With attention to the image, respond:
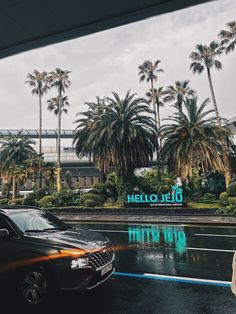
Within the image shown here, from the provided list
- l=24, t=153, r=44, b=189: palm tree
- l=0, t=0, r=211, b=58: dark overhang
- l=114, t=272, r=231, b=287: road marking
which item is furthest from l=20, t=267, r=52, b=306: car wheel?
l=24, t=153, r=44, b=189: palm tree

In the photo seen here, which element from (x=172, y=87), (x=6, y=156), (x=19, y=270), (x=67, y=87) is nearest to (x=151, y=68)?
(x=172, y=87)

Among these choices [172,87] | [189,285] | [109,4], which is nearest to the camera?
[109,4]

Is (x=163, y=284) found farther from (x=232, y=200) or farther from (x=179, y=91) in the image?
(x=179, y=91)

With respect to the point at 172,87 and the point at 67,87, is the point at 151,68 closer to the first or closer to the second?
the point at 172,87

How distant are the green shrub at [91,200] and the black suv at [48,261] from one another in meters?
22.3

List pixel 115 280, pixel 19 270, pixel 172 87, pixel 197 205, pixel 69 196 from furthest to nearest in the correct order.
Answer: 1. pixel 172 87
2. pixel 69 196
3. pixel 197 205
4. pixel 115 280
5. pixel 19 270

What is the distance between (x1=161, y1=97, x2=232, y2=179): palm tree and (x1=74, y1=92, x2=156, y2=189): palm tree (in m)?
1.97

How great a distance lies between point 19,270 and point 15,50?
3.86 metres

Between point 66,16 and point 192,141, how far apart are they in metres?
22.3

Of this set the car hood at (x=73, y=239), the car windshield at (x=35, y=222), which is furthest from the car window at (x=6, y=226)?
the car hood at (x=73, y=239)

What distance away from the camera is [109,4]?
377cm

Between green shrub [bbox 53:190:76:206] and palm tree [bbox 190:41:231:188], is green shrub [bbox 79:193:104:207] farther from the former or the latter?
palm tree [bbox 190:41:231:188]

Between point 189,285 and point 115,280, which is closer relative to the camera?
point 189,285

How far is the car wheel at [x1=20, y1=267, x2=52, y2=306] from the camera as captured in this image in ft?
15.1
